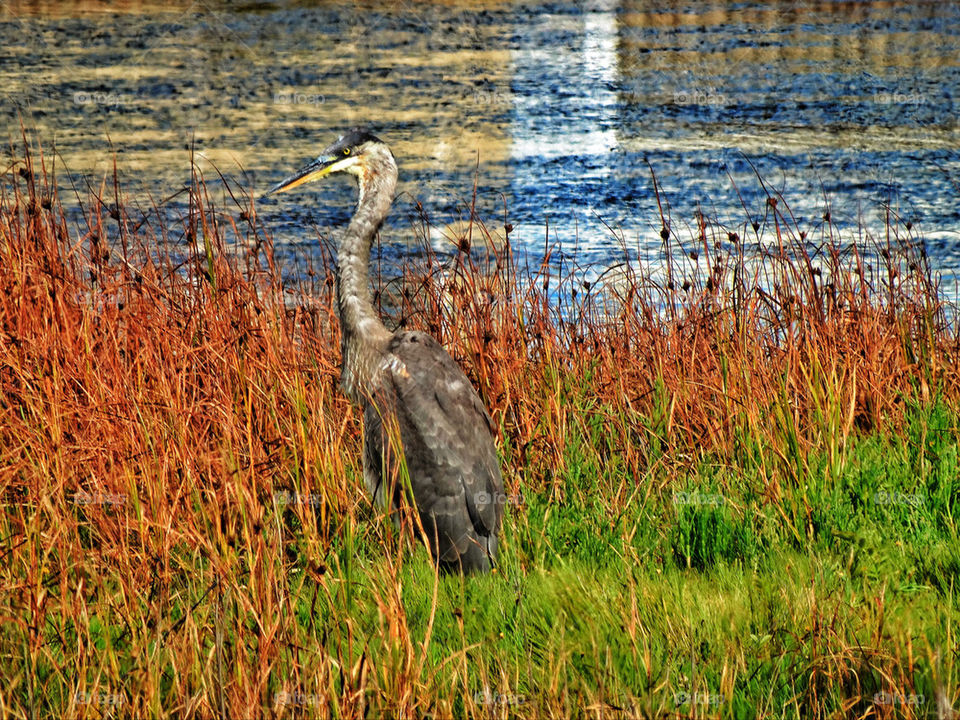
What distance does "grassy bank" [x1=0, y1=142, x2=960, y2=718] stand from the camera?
2.51m

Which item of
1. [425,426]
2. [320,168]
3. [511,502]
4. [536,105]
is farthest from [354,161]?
[536,105]

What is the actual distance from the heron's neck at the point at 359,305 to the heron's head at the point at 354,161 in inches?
3.5

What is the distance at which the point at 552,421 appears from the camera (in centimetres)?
391

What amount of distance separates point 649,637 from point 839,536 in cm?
87

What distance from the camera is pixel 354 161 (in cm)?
407

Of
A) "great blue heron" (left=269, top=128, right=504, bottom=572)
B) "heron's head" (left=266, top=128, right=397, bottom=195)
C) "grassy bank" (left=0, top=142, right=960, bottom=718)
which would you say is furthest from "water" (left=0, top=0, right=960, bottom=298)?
"great blue heron" (left=269, top=128, right=504, bottom=572)

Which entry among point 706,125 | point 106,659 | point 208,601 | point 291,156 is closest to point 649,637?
point 208,601

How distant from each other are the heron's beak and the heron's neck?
0.52ft

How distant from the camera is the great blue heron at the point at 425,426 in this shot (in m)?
3.54

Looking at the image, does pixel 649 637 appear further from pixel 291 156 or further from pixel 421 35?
pixel 421 35

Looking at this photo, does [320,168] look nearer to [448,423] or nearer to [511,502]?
[448,423]

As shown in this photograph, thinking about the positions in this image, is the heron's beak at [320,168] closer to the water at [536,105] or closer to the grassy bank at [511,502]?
the grassy bank at [511,502]

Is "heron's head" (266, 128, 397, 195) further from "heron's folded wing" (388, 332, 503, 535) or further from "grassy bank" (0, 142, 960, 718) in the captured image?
"heron's folded wing" (388, 332, 503, 535)

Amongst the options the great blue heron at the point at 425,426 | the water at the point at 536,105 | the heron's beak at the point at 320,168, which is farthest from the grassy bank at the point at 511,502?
the water at the point at 536,105
